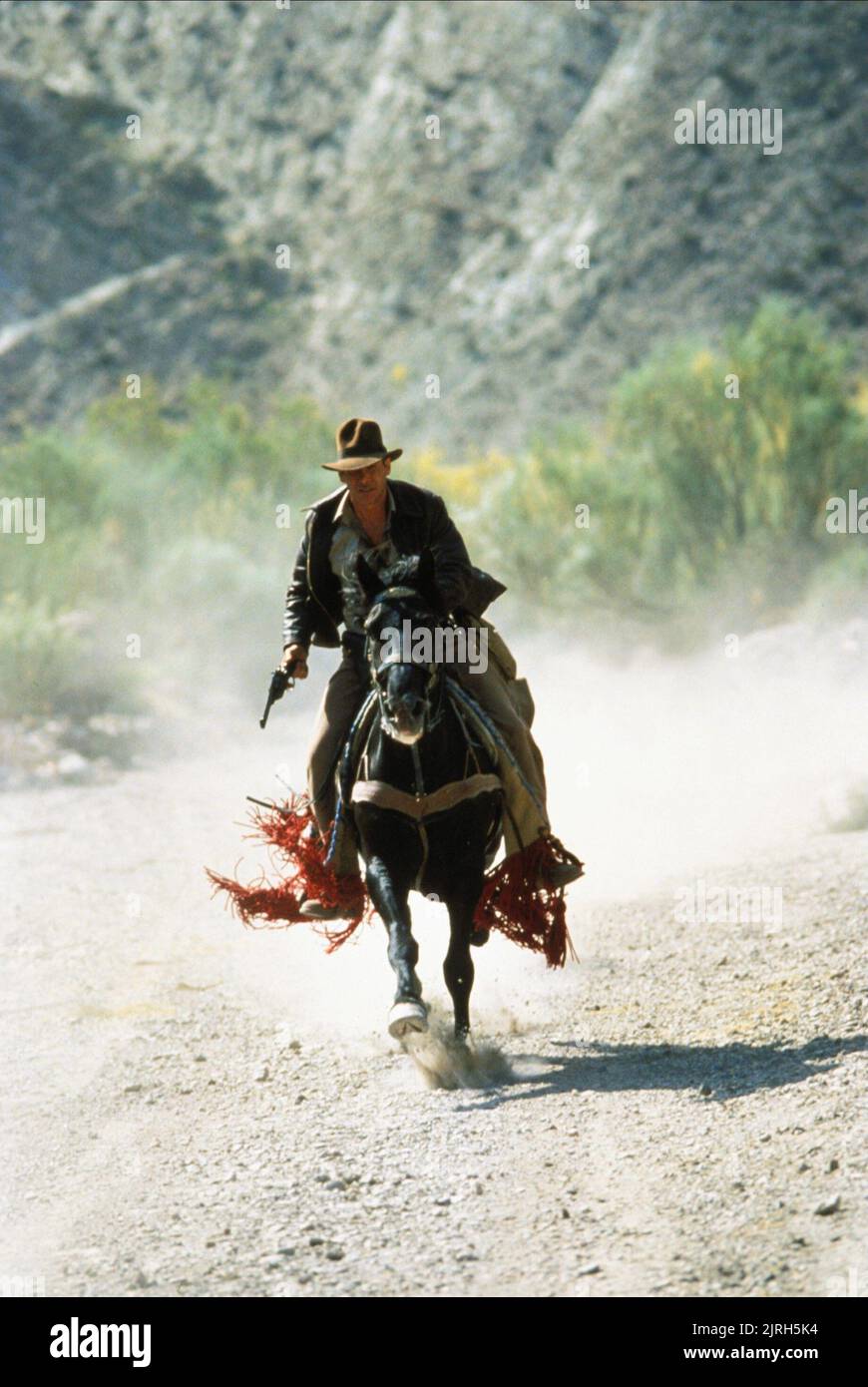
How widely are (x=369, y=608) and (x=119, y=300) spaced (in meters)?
38.3

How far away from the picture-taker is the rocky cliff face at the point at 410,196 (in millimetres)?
38188

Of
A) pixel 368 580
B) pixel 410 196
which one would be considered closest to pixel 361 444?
pixel 368 580

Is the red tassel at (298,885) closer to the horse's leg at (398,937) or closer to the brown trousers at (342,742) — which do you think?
the brown trousers at (342,742)

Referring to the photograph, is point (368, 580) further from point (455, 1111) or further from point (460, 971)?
point (455, 1111)

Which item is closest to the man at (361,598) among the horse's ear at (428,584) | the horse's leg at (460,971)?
the horse's ear at (428,584)

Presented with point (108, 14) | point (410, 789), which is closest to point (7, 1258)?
point (410, 789)

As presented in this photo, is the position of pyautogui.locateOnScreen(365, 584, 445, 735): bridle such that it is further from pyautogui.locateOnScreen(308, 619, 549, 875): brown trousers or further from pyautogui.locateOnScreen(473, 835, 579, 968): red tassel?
pyautogui.locateOnScreen(473, 835, 579, 968): red tassel

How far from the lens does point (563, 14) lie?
43562mm

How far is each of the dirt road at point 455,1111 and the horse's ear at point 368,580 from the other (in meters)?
1.73

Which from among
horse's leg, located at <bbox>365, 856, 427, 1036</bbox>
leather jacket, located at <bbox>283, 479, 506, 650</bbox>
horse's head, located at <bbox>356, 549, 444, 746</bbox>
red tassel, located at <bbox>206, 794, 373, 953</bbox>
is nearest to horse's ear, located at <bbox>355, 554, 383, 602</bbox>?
horse's head, located at <bbox>356, 549, 444, 746</bbox>

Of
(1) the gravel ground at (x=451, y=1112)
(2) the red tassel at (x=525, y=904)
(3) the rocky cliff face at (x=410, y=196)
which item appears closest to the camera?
(1) the gravel ground at (x=451, y=1112)

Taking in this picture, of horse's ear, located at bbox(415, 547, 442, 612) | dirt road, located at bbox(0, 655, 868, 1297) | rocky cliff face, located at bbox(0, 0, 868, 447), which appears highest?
rocky cliff face, located at bbox(0, 0, 868, 447)

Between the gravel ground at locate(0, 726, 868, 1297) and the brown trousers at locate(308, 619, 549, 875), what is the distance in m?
0.86

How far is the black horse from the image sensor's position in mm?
6801
